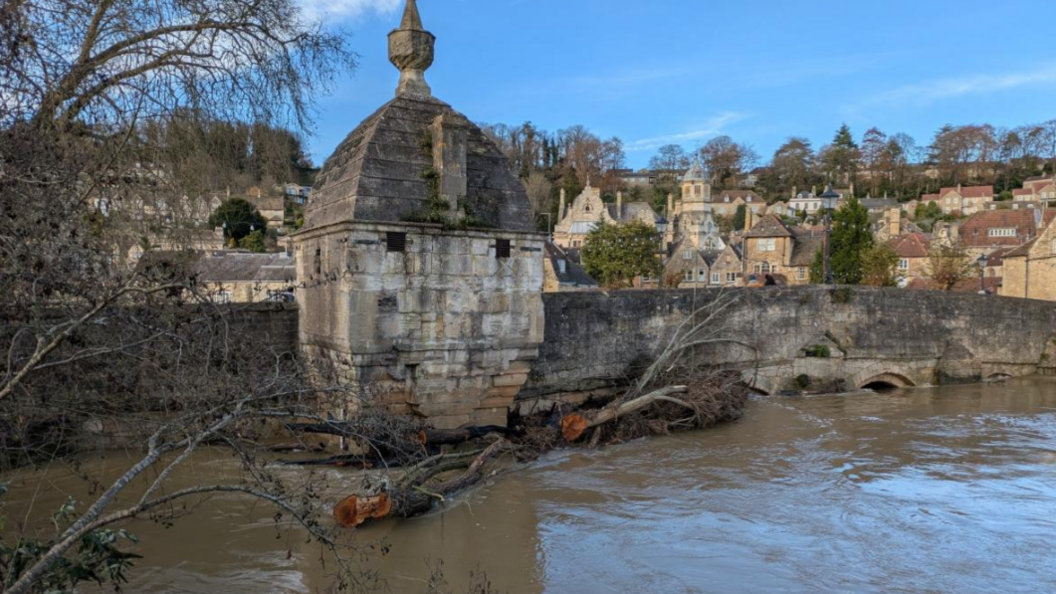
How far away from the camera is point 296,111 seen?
8.28m

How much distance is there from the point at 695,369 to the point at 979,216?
47307mm

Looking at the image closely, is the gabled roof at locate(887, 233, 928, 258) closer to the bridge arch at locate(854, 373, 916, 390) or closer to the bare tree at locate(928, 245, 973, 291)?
the bare tree at locate(928, 245, 973, 291)

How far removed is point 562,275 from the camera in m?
38.5

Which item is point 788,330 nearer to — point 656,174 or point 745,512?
point 745,512

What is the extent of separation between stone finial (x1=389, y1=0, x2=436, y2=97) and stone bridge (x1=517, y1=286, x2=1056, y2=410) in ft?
13.8

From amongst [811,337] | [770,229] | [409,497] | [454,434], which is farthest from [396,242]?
[770,229]

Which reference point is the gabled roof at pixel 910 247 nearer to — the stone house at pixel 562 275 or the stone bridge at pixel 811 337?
the stone house at pixel 562 275

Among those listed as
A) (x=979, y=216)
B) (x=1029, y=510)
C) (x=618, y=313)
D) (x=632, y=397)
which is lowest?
(x=1029, y=510)

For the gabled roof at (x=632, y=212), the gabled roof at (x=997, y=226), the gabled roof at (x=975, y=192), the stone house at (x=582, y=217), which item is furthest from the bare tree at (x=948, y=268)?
the gabled roof at (x=975, y=192)

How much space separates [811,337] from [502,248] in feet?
31.4

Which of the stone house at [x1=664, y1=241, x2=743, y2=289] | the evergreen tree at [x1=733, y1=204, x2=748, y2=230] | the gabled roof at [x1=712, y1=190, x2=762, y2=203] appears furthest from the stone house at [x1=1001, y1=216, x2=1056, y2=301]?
the gabled roof at [x1=712, y1=190, x2=762, y2=203]

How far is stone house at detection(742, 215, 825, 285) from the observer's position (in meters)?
46.1

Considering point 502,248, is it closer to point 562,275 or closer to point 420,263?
point 420,263

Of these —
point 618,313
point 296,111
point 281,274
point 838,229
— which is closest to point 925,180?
point 838,229
